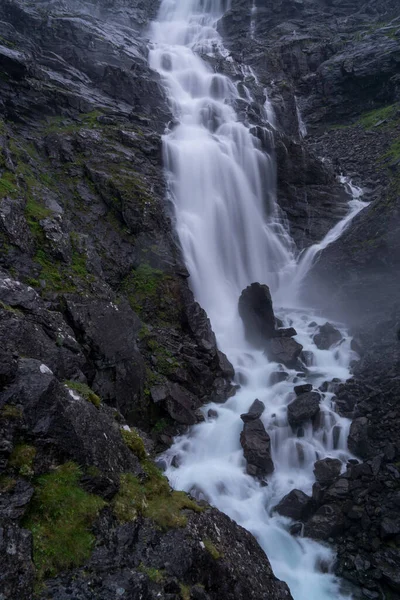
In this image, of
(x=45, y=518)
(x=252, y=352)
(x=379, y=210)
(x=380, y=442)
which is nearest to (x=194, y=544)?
(x=45, y=518)

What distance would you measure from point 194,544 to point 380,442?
30.7ft

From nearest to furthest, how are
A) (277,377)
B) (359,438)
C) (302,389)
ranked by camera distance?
1. (359,438)
2. (302,389)
3. (277,377)

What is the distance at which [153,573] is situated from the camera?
249 inches

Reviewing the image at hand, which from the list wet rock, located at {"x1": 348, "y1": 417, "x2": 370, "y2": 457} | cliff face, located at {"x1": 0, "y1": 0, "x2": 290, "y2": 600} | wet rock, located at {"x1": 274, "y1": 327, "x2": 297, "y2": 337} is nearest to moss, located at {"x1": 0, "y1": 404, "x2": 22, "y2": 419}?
cliff face, located at {"x1": 0, "y1": 0, "x2": 290, "y2": 600}

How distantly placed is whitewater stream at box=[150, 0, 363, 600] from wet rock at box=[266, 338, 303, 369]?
0.59 m

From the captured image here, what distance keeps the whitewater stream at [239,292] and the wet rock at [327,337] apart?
15.7 inches

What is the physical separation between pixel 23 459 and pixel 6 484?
0.45 m

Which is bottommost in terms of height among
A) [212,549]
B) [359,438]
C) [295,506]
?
[212,549]

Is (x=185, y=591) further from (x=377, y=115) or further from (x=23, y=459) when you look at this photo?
(x=377, y=115)

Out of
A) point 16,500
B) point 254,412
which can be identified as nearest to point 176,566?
point 16,500

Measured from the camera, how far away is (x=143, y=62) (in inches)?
1738

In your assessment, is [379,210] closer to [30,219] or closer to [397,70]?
[30,219]

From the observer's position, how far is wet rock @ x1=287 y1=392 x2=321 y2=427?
615 inches

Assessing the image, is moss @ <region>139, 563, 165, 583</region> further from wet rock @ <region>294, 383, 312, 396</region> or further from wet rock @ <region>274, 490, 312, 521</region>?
wet rock @ <region>294, 383, 312, 396</region>
